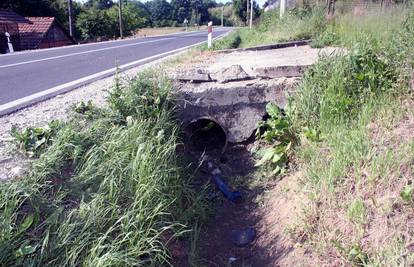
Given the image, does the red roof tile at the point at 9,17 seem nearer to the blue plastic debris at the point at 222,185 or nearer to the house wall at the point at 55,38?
the house wall at the point at 55,38

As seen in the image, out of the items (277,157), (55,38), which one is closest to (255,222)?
(277,157)

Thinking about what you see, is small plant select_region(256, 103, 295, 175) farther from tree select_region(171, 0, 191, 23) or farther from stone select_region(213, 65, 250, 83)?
tree select_region(171, 0, 191, 23)

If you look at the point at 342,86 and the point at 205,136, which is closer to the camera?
the point at 342,86

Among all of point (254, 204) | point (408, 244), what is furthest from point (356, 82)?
point (408, 244)

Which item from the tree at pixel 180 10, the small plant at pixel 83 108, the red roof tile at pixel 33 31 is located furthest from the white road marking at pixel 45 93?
the tree at pixel 180 10

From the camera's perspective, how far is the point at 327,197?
2855 mm

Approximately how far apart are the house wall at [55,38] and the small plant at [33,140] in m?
21.4

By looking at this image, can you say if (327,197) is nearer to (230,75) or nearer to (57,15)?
(230,75)

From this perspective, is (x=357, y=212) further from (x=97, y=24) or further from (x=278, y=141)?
(x=97, y=24)

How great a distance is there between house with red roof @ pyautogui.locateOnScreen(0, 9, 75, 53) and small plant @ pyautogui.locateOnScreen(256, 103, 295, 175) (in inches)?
665

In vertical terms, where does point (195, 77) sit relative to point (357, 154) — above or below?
above

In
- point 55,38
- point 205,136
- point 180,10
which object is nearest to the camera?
point 205,136

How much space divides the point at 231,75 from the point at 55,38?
23.1 m

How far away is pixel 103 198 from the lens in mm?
2633
